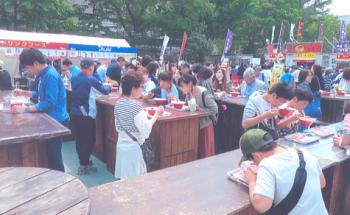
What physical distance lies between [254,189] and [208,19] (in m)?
27.8

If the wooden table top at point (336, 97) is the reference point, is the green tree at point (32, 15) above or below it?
above

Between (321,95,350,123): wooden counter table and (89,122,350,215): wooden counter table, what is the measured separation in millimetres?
5899

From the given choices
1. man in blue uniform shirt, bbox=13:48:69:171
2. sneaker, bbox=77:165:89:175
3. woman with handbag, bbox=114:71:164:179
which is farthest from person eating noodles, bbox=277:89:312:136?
sneaker, bbox=77:165:89:175

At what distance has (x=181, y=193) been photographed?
6.78 feet

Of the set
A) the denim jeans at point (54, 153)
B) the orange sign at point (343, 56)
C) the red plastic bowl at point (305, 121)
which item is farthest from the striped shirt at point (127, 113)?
the orange sign at point (343, 56)

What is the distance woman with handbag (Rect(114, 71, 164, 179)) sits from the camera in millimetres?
3201

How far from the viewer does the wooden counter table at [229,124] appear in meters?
6.17

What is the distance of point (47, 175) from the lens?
1.89 m

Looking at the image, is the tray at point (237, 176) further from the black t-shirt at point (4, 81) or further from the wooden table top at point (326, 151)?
the black t-shirt at point (4, 81)

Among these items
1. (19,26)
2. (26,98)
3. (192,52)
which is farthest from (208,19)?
(26,98)

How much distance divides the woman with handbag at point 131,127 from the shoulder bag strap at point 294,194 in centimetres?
173

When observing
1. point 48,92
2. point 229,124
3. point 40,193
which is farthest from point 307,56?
point 40,193

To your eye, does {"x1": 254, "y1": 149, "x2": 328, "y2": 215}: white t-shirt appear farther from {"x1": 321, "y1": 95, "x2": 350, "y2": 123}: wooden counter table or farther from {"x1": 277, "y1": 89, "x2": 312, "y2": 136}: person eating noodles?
{"x1": 321, "y1": 95, "x2": 350, "y2": 123}: wooden counter table

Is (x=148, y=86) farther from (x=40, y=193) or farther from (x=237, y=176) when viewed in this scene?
(x=40, y=193)
